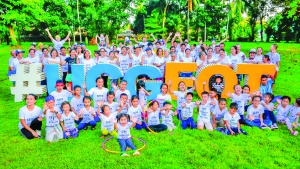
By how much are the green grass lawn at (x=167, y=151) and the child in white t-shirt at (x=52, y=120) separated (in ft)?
0.68

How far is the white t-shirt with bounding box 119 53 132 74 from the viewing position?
10961 mm

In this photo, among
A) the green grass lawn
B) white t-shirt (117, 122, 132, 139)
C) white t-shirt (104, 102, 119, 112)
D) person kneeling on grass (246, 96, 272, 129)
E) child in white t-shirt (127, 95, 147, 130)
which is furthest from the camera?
person kneeling on grass (246, 96, 272, 129)

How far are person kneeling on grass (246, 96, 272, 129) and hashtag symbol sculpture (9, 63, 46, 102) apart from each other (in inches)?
306

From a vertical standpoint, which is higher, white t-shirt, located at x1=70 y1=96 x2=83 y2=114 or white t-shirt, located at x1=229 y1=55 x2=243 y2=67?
white t-shirt, located at x1=229 y1=55 x2=243 y2=67

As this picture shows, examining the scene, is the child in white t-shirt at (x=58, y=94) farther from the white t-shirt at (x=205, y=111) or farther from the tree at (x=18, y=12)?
the tree at (x=18, y=12)

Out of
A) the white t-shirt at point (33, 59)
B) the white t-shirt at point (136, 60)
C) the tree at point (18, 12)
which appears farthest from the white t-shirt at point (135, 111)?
the tree at point (18, 12)

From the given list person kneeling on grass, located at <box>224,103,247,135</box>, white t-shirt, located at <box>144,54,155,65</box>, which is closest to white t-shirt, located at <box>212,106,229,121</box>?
person kneeling on grass, located at <box>224,103,247,135</box>

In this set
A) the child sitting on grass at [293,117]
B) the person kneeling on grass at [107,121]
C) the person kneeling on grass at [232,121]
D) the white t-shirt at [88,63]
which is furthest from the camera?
the white t-shirt at [88,63]

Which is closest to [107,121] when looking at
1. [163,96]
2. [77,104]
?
[77,104]

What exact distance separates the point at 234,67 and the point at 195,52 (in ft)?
12.3

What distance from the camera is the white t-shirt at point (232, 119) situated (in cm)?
763

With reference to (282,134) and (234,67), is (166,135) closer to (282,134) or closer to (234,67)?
(282,134)

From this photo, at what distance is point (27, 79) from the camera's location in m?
10.5

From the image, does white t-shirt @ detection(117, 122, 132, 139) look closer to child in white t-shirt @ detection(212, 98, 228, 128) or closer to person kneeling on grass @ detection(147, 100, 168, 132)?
person kneeling on grass @ detection(147, 100, 168, 132)
